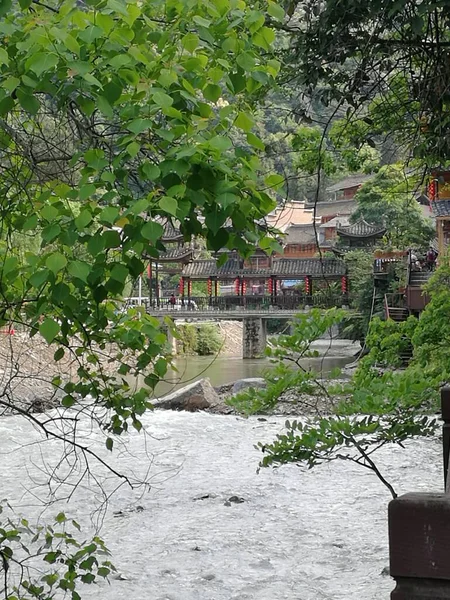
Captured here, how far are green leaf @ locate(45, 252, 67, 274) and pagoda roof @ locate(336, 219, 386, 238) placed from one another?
26.9 metres

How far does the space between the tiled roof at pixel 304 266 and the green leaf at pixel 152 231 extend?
2644 cm

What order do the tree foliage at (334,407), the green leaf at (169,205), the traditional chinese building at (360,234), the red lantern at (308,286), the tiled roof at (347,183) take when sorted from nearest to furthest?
the green leaf at (169,205) → the tree foliage at (334,407) → the traditional chinese building at (360,234) → the red lantern at (308,286) → the tiled roof at (347,183)

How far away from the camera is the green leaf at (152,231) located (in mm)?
1554

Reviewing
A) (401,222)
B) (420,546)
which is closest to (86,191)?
(420,546)

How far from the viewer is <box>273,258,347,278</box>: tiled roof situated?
2792cm

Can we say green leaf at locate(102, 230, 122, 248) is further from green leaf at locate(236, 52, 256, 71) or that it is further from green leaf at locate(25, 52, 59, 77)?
green leaf at locate(236, 52, 256, 71)

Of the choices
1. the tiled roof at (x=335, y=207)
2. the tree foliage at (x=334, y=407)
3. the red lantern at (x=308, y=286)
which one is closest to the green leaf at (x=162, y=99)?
the tree foliage at (x=334, y=407)

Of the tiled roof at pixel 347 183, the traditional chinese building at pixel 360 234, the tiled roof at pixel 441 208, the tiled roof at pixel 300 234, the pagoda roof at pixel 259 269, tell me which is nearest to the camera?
the tiled roof at pixel 441 208

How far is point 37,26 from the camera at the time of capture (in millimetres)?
1649

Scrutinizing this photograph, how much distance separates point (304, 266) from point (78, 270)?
28.6 m

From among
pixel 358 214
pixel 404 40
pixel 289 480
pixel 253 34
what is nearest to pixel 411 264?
pixel 358 214

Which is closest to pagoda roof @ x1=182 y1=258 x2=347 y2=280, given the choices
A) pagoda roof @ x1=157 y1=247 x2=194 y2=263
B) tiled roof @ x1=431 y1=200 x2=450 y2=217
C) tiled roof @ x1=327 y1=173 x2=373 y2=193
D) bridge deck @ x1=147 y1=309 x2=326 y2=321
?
pagoda roof @ x1=157 y1=247 x2=194 y2=263

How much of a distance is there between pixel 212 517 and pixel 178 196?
5.60m

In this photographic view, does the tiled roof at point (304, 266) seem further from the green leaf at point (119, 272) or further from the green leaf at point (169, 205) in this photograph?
the green leaf at point (169, 205)
